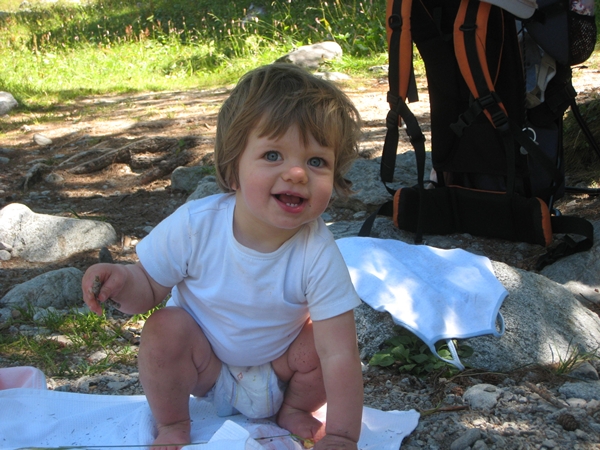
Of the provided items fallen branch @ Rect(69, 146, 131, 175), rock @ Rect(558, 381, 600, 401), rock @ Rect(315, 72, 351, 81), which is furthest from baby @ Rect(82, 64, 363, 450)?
rock @ Rect(315, 72, 351, 81)

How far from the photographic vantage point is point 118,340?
2994 millimetres

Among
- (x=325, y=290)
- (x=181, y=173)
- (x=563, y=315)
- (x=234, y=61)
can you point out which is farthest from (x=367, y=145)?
(x=234, y=61)

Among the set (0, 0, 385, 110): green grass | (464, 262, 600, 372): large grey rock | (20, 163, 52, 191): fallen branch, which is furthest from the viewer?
(0, 0, 385, 110): green grass

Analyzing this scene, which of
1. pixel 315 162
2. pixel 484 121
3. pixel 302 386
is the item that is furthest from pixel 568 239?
pixel 315 162

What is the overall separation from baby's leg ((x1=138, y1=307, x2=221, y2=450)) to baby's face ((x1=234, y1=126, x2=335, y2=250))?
402 mm

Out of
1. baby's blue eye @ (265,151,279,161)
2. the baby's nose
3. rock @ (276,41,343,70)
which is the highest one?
baby's blue eye @ (265,151,279,161)

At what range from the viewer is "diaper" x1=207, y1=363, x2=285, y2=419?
204cm

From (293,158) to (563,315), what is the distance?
5.62 feet

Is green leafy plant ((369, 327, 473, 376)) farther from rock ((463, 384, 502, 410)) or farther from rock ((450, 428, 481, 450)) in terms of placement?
rock ((450, 428, 481, 450))

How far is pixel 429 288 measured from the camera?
9.51 feet

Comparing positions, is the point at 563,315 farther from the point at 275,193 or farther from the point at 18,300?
the point at 18,300

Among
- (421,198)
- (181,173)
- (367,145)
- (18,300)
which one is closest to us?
(18,300)

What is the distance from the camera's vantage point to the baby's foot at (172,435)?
1910 millimetres

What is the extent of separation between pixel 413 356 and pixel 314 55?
6645mm
